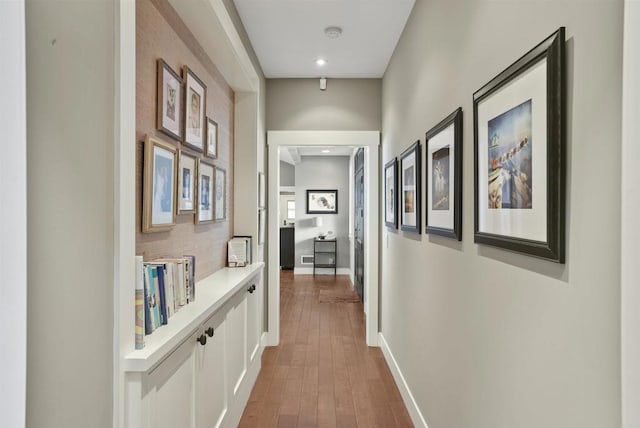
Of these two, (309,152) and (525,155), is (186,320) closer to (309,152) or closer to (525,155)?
(525,155)

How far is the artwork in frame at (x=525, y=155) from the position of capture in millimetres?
982

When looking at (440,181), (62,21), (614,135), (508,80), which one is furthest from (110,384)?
(440,181)

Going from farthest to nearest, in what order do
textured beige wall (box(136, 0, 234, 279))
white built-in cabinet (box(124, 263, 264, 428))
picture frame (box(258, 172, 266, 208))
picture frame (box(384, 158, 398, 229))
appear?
picture frame (box(258, 172, 266, 208)), picture frame (box(384, 158, 398, 229)), textured beige wall (box(136, 0, 234, 279)), white built-in cabinet (box(124, 263, 264, 428))

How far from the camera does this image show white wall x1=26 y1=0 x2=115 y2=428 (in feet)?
2.74

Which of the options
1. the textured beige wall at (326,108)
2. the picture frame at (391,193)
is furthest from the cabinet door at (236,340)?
the textured beige wall at (326,108)

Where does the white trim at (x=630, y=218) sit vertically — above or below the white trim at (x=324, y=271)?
above

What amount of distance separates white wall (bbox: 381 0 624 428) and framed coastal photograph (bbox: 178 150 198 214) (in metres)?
1.33

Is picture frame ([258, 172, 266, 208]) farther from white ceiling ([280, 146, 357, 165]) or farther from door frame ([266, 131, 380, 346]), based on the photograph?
white ceiling ([280, 146, 357, 165])

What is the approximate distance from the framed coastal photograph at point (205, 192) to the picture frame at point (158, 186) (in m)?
0.37

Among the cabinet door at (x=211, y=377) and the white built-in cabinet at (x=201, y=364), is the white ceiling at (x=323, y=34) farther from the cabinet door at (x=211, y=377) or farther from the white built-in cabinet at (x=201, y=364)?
the cabinet door at (x=211, y=377)

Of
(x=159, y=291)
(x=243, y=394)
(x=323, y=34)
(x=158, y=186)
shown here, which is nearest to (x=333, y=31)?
(x=323, y=34)

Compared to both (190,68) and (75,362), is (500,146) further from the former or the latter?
(190,68)

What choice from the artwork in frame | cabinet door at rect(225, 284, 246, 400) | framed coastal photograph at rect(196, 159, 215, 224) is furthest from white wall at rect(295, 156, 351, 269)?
the artwork in frame

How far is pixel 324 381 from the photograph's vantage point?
312cm
